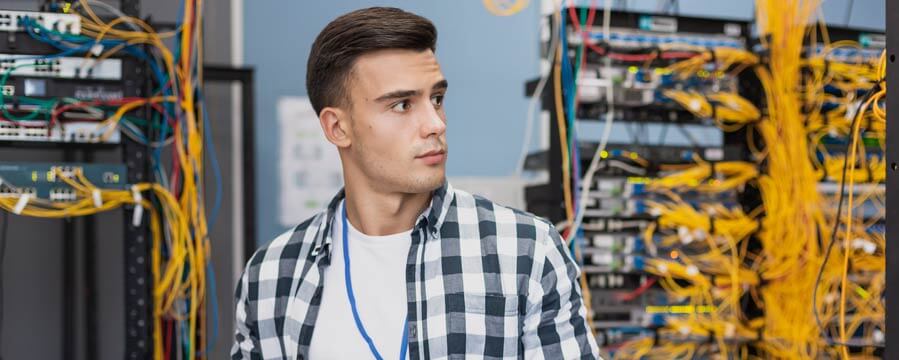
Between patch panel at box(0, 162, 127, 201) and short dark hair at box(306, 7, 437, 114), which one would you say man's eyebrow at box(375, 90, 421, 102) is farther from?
patch panel at box(0, 162, 127, 201)

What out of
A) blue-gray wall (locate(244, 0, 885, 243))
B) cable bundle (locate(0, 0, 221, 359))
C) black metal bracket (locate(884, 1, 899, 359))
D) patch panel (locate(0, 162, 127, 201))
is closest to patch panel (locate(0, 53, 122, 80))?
cable bundle (locate(0, 0, 221, 359))

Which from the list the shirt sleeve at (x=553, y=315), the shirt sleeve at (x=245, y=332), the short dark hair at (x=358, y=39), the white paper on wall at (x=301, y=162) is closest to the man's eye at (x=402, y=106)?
the short dark hair at (x=358, y=39)

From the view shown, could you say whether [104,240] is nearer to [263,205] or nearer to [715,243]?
[263,205]

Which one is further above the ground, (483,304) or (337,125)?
(337,125)

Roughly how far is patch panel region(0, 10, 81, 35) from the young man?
117 cm

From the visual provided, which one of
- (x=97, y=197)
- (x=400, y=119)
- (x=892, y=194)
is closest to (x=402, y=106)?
Answer: (x=400, y=119)

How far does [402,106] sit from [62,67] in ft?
4.69

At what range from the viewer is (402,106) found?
5.16ft

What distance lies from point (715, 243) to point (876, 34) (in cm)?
100

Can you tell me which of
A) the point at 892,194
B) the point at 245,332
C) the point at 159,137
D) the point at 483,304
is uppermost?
the point at 892,194

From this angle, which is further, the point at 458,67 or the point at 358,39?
the point at 458,67

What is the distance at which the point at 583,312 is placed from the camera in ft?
5.10

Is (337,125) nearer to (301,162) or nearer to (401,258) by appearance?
(401,258)

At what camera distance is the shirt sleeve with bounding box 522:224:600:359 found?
4.93 feet
